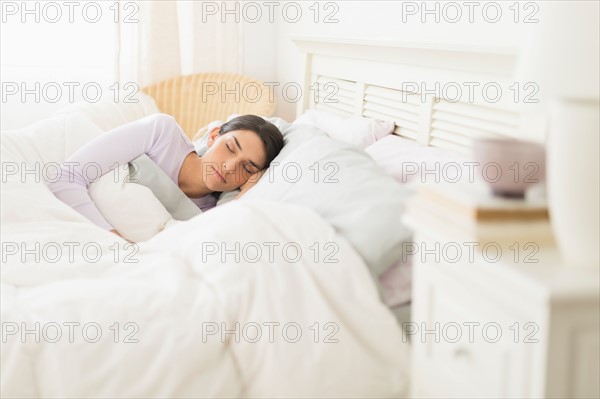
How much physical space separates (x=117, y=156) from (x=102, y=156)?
0.14 feet

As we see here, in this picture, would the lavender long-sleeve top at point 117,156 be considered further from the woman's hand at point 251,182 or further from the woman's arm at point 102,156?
the woman's hand at point 251,182

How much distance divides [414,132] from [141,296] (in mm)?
1100

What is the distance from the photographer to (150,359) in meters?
1.18

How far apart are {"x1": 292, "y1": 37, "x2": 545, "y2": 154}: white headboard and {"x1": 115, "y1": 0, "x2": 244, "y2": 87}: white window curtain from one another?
38.5 inches

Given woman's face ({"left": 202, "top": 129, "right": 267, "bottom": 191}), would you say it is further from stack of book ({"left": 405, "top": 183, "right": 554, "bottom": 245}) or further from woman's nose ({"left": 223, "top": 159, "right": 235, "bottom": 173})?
stack of book ({"left": 405, "top": 183, "right": 554, "bottom": 245})

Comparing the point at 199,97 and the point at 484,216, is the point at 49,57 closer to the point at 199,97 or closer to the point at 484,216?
the point at 199,97

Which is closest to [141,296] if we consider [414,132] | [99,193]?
[99,193]

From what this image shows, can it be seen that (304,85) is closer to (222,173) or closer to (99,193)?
(222,173)

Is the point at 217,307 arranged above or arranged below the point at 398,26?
→ below

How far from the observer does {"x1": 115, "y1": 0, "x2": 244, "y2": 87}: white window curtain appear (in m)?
3.46

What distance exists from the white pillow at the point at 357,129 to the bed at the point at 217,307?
58cm

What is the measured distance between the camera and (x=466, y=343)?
3.50 feet

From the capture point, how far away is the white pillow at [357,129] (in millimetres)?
2150

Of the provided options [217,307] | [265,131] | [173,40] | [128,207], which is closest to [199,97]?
[173,40]
